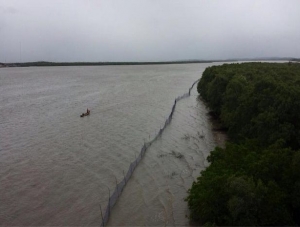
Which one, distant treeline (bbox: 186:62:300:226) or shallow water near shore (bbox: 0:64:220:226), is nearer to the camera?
distant treeline (bbox: 186:62:300:226)

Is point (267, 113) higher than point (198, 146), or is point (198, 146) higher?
point (267, 113)

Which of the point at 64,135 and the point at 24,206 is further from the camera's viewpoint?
the point at 64,135

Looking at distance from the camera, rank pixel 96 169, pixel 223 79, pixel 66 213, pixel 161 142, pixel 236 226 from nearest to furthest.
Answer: pixel 236 226, pixel 66 213, pixel 96 169, pixel 161 142, pixel 223 79

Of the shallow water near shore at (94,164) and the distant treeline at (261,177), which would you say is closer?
the distant treeline at (261,177)

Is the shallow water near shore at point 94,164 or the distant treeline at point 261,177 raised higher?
the distant treeline at point 261,177

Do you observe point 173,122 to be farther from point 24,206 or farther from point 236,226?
point 236,226

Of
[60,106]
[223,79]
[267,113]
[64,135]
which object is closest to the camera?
[267,113]

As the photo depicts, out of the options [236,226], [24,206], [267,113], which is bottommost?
[24,206]

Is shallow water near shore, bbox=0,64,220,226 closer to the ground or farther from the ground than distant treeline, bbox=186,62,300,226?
closer to the ground

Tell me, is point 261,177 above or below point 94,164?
above

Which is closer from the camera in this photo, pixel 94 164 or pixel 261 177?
pixel 261 177

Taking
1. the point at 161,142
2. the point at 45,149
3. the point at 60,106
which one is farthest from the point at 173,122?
the point at 60,106
